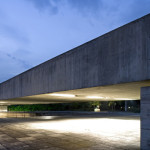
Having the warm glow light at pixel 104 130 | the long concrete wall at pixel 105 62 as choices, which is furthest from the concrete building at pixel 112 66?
the warm glow light at pixel 104 130

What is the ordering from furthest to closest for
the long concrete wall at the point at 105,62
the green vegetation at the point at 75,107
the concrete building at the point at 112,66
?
the green vegetation at the point at 75,107
the long concrete wall at the point at 105,62
the concrete building at the point at 112,66

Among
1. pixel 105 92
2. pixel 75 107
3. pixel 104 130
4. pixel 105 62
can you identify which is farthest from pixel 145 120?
pixel 75 107

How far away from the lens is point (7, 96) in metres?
21.1

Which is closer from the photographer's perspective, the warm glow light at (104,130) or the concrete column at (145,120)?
the concrete column at (145,120)

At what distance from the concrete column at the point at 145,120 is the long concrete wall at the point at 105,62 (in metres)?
0.74

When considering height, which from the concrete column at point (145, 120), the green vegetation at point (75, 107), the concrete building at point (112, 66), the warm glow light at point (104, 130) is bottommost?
the green vegetation at point (75, 107)

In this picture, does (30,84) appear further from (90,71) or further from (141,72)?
(141,72)

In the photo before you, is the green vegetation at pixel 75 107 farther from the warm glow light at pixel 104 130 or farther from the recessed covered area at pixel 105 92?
the warm glow light at pixel 104 130

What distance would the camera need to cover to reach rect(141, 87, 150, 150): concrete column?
7341 mm

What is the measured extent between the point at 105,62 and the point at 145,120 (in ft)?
10.5

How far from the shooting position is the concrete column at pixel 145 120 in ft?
24.1

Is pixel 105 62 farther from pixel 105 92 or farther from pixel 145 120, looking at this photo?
pixel 105 92

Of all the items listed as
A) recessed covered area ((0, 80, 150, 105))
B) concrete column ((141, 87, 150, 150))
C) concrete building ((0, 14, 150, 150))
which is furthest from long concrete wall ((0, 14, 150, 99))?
concrete column ((141, 87, 150, 150))

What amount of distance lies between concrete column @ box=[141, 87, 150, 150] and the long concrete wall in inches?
29.2
